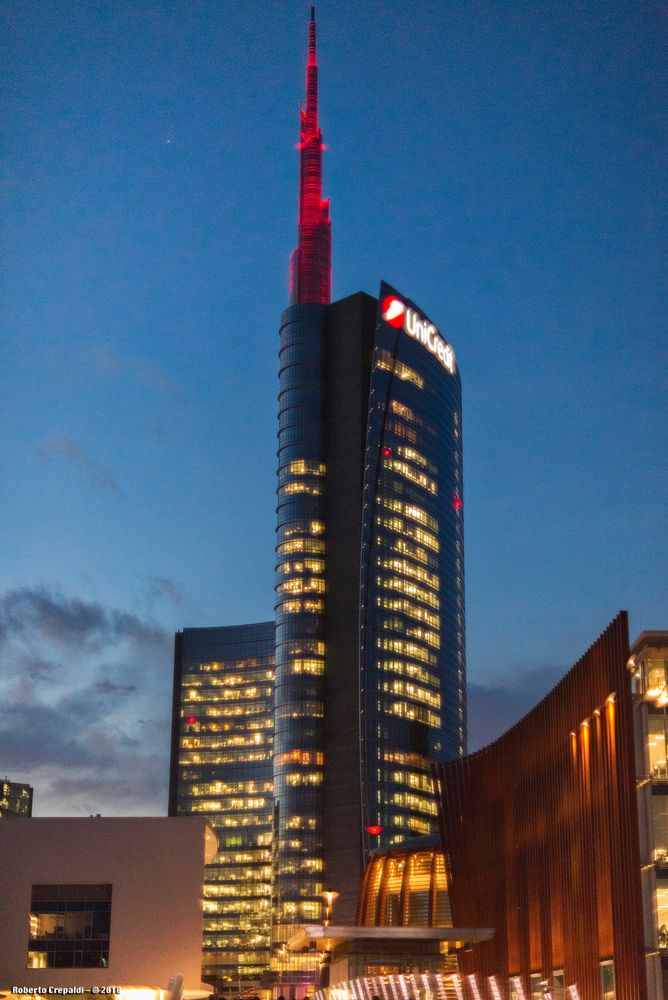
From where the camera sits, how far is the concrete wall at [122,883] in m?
70.6

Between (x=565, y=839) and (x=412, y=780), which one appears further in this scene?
(x=412, y=780)

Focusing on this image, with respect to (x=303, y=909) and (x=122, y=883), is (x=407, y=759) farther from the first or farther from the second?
(x=122, y=883)

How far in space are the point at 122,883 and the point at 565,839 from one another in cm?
2762

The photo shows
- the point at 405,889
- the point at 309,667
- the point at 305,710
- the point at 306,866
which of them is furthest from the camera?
the point at 309,667

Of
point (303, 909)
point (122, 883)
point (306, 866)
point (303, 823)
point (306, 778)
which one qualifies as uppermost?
point (306, 778)

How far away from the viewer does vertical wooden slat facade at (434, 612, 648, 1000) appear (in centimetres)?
4512

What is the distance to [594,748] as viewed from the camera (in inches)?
1991

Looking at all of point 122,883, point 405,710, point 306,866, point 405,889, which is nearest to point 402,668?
point 405,710

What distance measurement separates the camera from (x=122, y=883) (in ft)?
236

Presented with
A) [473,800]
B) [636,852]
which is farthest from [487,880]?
[636,852]

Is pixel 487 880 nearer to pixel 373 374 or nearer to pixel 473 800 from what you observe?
pixel 473 800

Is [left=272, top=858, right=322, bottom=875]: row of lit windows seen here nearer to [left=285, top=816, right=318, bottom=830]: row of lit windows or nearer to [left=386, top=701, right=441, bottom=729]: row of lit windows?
[left=285, top=816, right=318, bottom=830]: row of lit windows

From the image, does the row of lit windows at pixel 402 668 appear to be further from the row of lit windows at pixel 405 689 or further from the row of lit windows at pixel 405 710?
the row of lit windows at pixel 405 710

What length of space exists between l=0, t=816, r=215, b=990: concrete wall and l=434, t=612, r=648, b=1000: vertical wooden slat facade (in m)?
16.7
